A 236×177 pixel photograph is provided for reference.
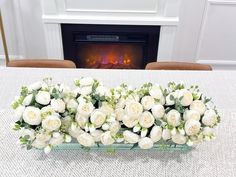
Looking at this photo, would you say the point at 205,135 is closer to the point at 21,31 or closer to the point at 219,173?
the point at 219,173

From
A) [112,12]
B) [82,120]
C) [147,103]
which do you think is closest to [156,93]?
[147,103]

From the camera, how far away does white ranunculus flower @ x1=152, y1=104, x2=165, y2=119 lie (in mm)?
1024

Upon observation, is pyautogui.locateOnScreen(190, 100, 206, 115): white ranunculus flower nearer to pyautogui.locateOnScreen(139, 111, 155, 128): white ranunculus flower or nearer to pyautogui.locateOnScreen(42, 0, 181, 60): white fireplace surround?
pyautogui.locateOnScreen(139, 111, 155, 128): white ranunculus flower

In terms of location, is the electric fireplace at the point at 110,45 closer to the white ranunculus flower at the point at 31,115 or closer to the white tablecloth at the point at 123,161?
the white tablecloth at the point at 123,161

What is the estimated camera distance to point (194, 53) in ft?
10.1

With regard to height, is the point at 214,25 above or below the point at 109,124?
below

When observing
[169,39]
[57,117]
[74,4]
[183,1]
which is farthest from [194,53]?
[57,117]

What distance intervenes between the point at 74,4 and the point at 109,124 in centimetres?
197

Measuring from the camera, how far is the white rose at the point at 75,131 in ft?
3.40

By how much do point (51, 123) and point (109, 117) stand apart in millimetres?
187

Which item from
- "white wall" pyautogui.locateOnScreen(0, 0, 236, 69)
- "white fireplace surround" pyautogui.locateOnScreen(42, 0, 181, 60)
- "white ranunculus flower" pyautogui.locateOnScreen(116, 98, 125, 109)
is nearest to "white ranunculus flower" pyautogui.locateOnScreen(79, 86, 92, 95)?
"white ranunculus flower" pyautogui.locateOnScreen(116, 98, 125, 109)

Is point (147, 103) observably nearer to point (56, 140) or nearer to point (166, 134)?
point (166, 134)

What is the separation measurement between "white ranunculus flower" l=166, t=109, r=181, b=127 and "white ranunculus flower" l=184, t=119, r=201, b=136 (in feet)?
0.10

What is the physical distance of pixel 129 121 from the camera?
1022mm
